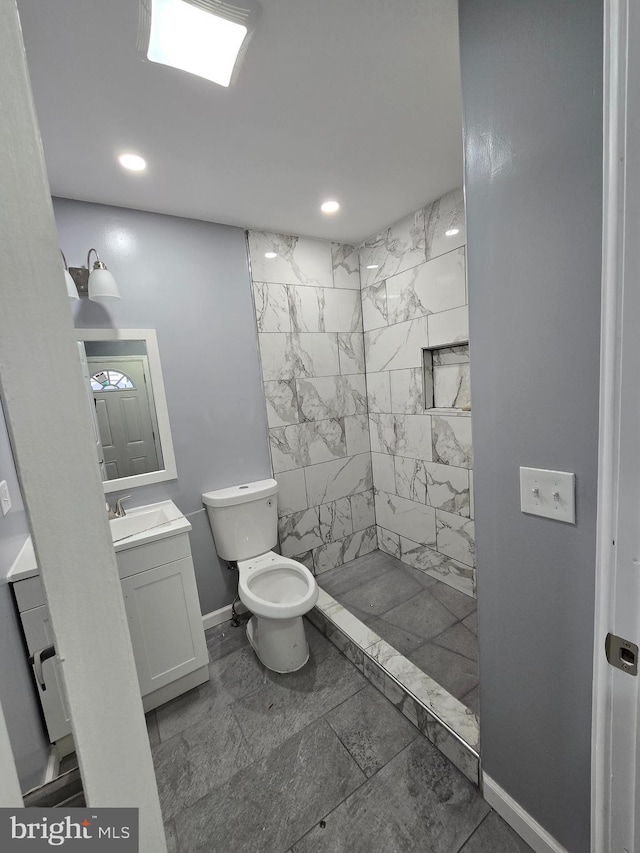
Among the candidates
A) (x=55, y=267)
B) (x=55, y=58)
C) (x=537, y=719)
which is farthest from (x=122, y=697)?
(x=55, y=58)

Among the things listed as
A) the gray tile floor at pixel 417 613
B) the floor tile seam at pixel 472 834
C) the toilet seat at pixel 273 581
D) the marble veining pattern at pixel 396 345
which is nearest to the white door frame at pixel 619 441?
the floor tile seam at pixel 472 834


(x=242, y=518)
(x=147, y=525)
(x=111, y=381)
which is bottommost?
(x=242, y=518)

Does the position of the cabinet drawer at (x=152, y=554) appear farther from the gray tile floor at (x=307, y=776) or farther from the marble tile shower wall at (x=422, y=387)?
the marble tile shower wall at (x=422, y=387)

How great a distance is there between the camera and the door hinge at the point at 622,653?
621 mm

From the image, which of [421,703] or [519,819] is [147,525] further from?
[519,819]

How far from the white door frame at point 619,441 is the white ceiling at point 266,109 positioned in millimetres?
806

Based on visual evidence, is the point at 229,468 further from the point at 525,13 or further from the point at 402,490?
the point at 525,13

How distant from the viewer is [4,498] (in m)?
1.24

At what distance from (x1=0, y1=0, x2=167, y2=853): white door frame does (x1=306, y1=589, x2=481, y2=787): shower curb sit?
1.35m

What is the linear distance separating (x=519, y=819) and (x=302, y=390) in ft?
7.07

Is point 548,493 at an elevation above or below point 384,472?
above

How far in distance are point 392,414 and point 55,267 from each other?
238 centimetres

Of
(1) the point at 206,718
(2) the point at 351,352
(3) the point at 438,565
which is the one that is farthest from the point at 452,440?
(1) the point at 206,718

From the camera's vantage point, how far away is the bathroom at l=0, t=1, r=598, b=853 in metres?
1.77
